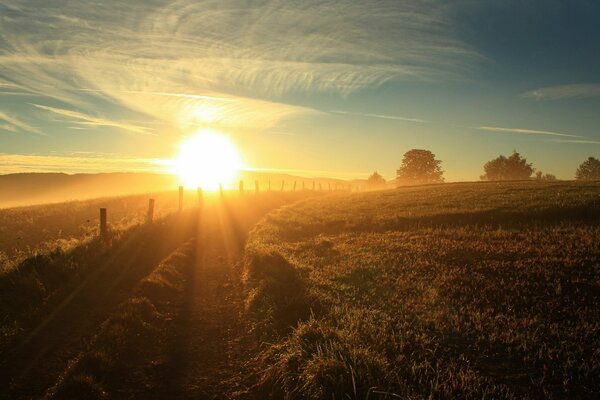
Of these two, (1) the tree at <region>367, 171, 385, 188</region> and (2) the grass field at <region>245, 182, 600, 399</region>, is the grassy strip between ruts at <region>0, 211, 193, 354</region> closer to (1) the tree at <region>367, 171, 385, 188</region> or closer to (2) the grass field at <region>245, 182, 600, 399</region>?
(2) the grass field at <region>245, 182, 600, 399</region>

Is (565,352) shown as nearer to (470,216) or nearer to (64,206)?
(470,216)

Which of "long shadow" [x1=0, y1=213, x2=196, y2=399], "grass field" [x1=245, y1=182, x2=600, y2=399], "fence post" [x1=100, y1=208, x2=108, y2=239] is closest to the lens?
"grass field" [x1=245, y1=182, x2=600, y2=399]

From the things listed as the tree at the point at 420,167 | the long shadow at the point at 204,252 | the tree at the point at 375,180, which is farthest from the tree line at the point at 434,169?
the long shadow at the point at 204,252

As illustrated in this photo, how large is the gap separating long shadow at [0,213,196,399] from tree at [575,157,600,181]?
135 meters

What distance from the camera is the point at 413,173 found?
109438mm

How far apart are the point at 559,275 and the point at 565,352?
17.6 feet

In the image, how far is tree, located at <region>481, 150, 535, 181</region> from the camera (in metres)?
105

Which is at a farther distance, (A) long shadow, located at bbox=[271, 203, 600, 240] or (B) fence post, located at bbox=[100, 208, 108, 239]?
(A) long shadow, located at bbox=[271, 203, 600, 240]

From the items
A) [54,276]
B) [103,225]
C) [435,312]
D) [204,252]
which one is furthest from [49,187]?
[435,312]

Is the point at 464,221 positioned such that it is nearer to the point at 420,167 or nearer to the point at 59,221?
the point at 59,221

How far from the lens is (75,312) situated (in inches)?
475

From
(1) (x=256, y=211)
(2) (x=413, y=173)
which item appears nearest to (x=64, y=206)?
(1) (x=256, y=211)

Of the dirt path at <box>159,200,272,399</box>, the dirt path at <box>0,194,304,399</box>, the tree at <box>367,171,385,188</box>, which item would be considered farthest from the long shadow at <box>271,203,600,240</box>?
the tree at <box>367,171,385,188</box>

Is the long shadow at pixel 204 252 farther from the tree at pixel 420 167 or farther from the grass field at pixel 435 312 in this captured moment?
the tree at pixel 420 167
